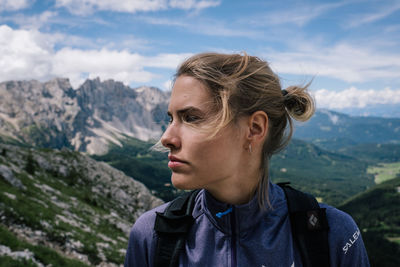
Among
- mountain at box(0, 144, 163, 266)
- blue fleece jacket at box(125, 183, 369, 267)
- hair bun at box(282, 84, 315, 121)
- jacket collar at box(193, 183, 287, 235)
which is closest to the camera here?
blue fleece jacket at box(125, 183, 369, 267)

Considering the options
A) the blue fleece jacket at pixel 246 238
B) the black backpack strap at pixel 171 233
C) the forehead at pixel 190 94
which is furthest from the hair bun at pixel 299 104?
the black backpack strap at pixel 171 233

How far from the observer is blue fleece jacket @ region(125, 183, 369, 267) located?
3.08 meters

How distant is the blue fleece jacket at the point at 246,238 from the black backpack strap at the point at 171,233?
4.4 inches

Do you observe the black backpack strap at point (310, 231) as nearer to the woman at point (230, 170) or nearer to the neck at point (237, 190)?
the woman at point (230, 170)

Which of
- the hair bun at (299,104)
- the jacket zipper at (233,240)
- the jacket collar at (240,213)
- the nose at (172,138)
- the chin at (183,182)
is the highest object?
the hair bun at (299,104)

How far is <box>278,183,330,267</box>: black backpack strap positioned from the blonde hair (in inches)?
16.2

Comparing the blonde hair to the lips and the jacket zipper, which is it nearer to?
the jacket zipper

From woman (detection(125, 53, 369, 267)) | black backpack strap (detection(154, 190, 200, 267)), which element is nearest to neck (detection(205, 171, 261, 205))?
woman (detection(125, 53, 369, 267))

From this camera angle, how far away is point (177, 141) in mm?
3072

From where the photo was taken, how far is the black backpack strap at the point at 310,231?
9.92 feet

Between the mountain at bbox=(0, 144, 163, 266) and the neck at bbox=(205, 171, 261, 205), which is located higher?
the neck at bbox=(205, 171, 261, 205)

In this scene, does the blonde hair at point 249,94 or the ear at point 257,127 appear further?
the ear at point 257,127

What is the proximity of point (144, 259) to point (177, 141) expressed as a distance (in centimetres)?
159

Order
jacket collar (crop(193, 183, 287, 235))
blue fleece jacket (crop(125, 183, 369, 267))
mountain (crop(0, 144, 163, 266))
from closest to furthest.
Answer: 1. blue fleece jacket (crop(125, 183, 369, 267))
2. jacket collar (crop(193, 183, 287, 235))
3. mountain (crop(0, 144, 163, 266))
